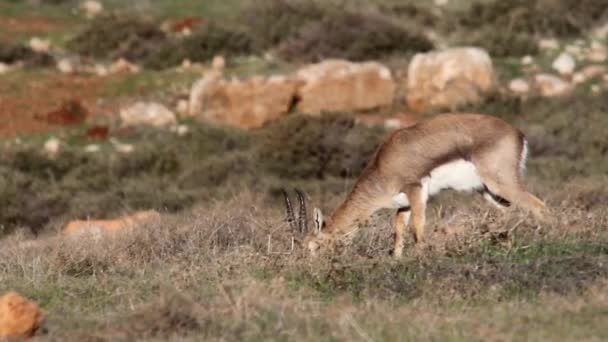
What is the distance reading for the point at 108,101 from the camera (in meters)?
29.3

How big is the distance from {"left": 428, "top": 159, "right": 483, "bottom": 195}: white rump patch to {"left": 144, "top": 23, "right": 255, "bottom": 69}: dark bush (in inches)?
919

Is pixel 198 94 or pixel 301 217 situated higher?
pixel 301 217

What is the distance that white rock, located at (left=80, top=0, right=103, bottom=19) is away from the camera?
4572 centimetres

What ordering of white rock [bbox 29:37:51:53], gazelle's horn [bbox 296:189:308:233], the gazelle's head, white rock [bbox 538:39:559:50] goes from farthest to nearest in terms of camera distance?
white rock [bbox 29:37:51:53] → white rock [bbox 538:39:559:50] → gazelle's horn [bbox 296:189:308:233] → the gazelle's head

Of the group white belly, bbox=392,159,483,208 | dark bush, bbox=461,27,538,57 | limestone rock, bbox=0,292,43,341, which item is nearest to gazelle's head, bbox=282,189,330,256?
white belly, bbox=392,159,483,208

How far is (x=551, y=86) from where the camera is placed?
1166 inches

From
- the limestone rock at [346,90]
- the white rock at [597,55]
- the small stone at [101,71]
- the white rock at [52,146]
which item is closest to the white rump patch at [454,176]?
the white rock at [52,146]

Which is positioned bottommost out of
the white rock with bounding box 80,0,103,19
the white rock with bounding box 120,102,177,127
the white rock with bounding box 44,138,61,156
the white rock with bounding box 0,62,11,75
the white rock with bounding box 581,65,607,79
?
the white rock with bounding box 44,138,61,156

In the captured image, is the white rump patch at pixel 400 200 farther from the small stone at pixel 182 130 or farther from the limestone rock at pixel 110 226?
the small stone at pixel 182 130

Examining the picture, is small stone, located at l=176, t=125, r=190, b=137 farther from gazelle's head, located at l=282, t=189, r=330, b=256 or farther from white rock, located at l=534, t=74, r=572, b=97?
gazelle's head, located at l=282, t=189, r=330, b=256

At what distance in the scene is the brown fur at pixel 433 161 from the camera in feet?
39.0

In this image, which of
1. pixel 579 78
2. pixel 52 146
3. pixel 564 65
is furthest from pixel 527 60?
pixel 52 146

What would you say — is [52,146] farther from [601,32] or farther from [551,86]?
[601,32]

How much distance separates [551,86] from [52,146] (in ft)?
38.3
